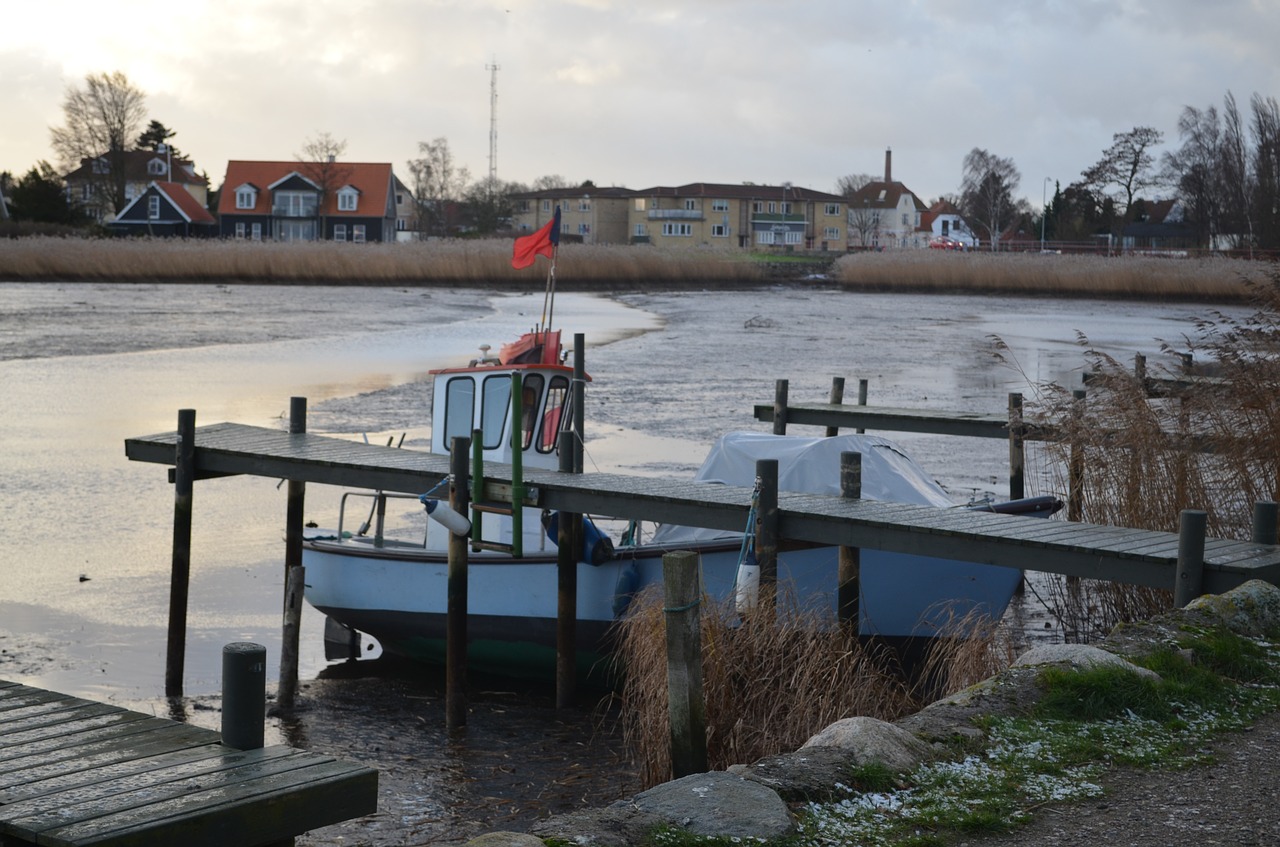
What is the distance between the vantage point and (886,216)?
147 metres

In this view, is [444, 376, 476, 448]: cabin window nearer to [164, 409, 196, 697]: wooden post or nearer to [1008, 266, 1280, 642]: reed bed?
[164, 409, 196, 697]: wooden post

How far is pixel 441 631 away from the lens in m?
13.0

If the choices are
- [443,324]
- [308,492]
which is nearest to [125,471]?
[308,492]

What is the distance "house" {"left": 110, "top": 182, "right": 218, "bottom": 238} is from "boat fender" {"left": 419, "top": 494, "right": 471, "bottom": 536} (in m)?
85.1

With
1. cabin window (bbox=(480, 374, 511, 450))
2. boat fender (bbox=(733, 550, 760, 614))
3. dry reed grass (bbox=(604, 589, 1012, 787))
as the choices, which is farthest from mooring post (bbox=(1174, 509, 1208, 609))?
cabin window (bbox=(480, 374, 511, 450))

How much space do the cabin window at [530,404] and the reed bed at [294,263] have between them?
51854 mm

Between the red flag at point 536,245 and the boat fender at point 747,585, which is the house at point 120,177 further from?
the boat fender at point 747,585

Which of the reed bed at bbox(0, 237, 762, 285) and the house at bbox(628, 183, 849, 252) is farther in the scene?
the house at bbox(628, 183, 849, 252)

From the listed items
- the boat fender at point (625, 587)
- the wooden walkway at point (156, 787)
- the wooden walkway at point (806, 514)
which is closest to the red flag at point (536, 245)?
the wooden walkway at point (806, 514)

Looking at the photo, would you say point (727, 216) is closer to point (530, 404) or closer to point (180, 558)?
point (530, 404)

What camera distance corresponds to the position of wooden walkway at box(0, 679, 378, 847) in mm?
4562

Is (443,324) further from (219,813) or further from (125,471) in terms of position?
(219,813)

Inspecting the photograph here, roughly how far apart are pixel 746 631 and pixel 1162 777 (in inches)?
140

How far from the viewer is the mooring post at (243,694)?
493 centimetres
